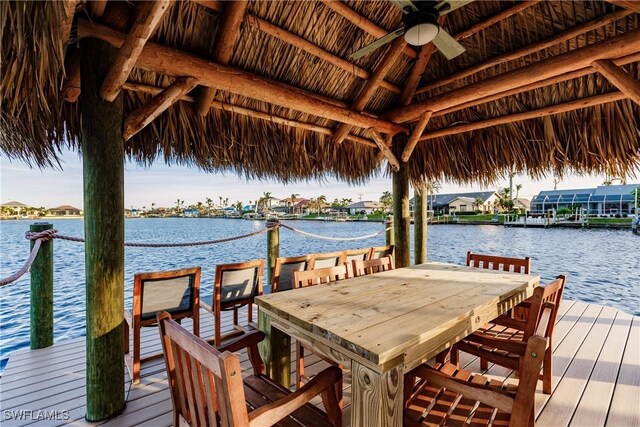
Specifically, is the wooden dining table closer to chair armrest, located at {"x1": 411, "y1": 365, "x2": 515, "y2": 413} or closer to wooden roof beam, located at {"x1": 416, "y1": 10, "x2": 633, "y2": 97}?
chair armrest, located at {"x1": 411, "y1": 365, "x2": 515, "y2": 413}

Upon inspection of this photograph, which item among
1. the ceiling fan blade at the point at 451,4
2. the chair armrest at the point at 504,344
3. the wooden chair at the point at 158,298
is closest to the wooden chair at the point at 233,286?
the wooden chair at the point at 158,298

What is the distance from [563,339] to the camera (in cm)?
259

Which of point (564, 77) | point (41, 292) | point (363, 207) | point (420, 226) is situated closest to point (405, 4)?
point (564, 77)

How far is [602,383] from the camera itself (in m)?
1.92

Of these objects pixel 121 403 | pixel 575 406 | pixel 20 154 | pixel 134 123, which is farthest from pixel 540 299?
pixel 20 154

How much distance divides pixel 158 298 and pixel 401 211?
293cm

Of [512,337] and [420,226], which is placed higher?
[420,226]

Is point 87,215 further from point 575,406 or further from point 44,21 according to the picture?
point 575,406

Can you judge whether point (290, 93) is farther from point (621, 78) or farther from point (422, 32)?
point (621, 78)

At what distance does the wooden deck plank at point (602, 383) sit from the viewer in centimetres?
161

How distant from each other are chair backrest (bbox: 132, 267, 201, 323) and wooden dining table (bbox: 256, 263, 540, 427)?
827 millimetres

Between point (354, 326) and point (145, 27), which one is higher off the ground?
point (145, 27)

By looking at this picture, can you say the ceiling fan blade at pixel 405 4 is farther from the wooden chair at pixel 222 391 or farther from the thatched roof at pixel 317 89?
the wooden chair at pixel 222 391

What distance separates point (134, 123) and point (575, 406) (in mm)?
3254
